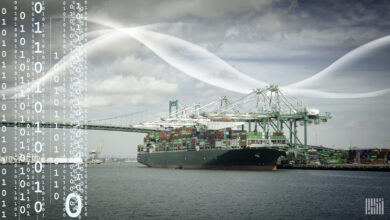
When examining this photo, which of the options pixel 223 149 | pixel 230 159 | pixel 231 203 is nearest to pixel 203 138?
pixel 223 149

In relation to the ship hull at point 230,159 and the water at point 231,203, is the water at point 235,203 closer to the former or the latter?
the water at point 231,203

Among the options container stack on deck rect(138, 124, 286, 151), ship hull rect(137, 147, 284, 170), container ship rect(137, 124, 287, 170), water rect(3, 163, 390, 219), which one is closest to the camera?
water rect(3, 163, 390, 219)

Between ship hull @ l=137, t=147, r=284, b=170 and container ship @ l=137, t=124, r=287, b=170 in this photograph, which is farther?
container ship @ l=137, t=124, r=287, b=170

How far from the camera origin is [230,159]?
76562mm

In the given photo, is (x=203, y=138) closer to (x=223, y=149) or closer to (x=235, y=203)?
(x=223, y=149)

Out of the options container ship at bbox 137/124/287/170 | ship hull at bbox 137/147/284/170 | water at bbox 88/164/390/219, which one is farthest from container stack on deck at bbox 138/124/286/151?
water at bbox 88/164/390/219

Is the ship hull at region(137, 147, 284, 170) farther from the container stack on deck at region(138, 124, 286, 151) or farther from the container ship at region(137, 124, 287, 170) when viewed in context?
the container stack on deck at region(138, 124, 286, 151)

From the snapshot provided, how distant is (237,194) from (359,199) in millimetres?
11170

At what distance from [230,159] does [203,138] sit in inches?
513

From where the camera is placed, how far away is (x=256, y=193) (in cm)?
3916

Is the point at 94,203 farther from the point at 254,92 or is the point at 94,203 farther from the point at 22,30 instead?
the point at 254,92

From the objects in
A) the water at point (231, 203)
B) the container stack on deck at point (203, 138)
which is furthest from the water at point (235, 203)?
the container stack on deck at point (203, 138)

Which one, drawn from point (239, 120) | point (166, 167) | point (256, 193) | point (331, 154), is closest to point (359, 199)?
point (256, 193)

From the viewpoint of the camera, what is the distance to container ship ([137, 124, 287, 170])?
74062mm
